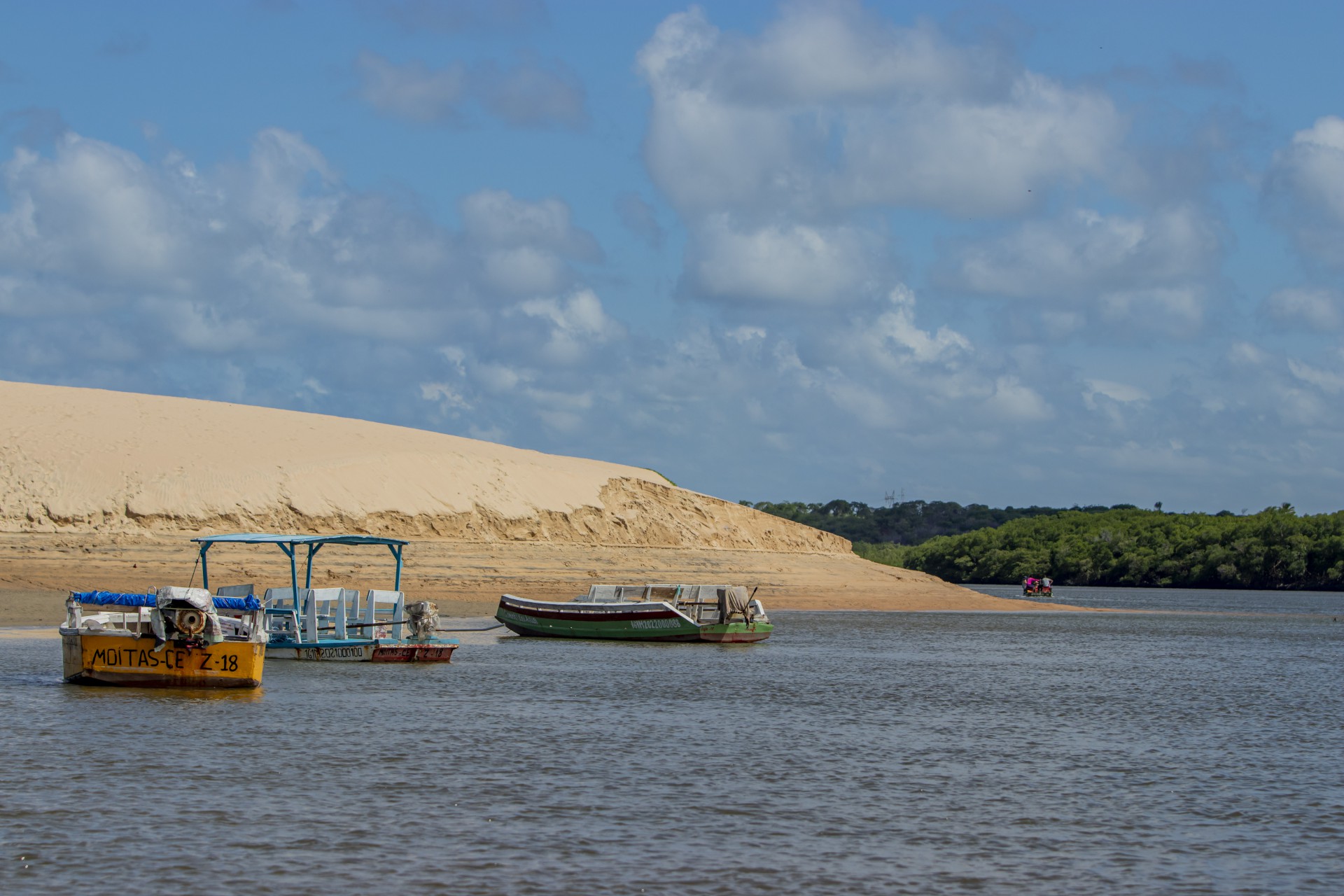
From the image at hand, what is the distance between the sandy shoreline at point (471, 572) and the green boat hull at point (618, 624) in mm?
7796

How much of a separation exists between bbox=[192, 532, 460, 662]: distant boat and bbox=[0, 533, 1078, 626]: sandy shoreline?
1193 cm

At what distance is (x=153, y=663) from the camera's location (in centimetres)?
2920

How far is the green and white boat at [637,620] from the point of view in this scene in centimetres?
4962

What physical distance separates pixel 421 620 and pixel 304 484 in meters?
32.7

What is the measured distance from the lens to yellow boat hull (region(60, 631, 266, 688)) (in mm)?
29125

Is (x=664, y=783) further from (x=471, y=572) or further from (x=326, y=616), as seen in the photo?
(x=471, y=572)

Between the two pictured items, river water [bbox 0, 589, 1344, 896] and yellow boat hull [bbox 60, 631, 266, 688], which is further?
yellow boat hull [bbox 60, 631, 266, 688]

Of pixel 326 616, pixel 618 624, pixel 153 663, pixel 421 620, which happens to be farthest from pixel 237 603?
pixel 618 624

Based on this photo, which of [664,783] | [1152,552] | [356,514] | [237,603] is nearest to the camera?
[664,783]

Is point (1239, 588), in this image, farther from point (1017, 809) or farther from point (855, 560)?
point (1017, 809)

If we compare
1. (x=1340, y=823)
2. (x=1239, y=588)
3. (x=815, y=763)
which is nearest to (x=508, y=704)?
(x=815, y=763)

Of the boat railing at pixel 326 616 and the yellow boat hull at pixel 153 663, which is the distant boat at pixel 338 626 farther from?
the yellow boat hull at pixel 153 663

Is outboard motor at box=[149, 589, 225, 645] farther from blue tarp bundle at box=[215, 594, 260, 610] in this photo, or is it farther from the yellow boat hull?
blue tarp bundle at box=[215, 594, 260, 610]

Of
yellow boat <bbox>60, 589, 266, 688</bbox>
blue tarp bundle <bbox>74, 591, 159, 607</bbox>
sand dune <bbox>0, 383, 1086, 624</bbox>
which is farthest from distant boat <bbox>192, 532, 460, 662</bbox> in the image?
sand dune <bbox>0, 383, 1086, 624</bbox>
